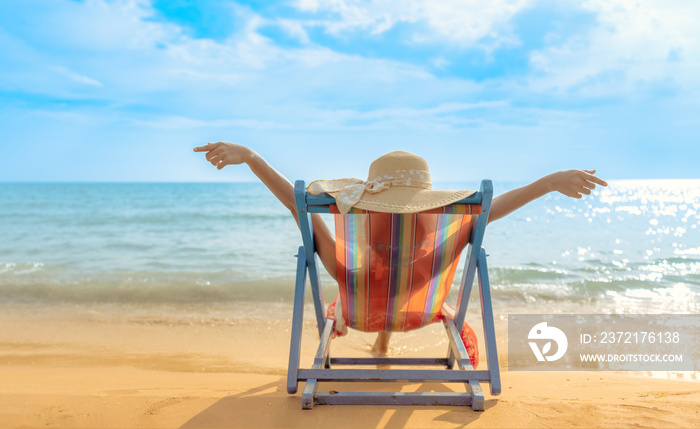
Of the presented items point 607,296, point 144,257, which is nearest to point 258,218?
point 144,257

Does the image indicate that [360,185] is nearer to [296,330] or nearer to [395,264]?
[395,264]

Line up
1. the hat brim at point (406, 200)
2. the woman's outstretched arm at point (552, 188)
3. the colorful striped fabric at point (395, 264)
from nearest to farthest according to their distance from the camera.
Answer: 1. the hat brim at point (406, 200)
2. the woman's outstretched arm at point (552, 188)
3. the colorful striped fabric at point (395, 264)

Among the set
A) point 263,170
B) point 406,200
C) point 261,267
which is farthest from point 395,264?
point 261,267

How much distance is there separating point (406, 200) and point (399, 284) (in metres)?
0.50

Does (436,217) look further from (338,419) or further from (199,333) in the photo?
(199,333)

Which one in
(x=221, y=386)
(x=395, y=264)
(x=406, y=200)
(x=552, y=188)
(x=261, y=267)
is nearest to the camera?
(x=406, y=200)

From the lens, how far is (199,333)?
4.95 meters

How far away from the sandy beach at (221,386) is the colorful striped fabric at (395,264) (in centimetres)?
47

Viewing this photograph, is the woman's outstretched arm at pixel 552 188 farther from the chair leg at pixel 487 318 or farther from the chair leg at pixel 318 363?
the chair leg at pixel 318 363

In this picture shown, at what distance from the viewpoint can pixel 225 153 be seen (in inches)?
89.2

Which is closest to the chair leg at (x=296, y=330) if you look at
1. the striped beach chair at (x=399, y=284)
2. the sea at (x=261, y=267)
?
the striped beach chair at (x=399, y=284)

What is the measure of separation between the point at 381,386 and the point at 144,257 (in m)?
8.07

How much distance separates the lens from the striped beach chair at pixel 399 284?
7.18 feet

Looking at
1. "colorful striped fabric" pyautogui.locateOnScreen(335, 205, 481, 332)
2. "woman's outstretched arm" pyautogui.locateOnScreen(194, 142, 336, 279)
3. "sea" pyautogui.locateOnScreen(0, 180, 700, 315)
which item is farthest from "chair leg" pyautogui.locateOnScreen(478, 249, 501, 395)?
"sea" pyautogui.locateOnScreen(0, 180, 700, 315)
